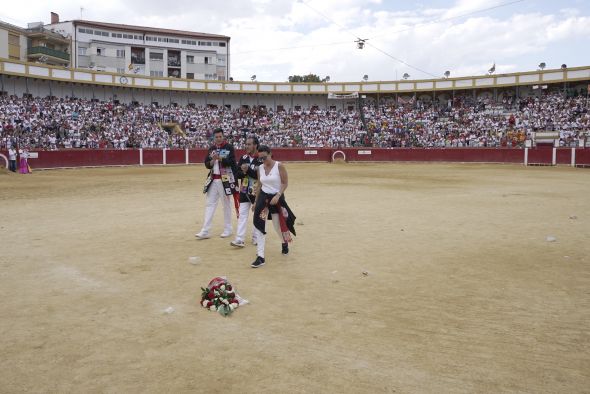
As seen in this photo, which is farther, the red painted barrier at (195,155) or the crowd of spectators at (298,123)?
the red painted barrier at (195,155)

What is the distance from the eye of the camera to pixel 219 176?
778cm

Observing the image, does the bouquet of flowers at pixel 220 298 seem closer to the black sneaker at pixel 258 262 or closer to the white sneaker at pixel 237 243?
the black sneaker at pixel 258 262

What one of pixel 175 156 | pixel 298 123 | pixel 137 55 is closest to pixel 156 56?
pixel 137 55

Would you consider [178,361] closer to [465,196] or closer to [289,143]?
[465,196]

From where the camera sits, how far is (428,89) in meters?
44.4

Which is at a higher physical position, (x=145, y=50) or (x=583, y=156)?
(x=145, y=50)

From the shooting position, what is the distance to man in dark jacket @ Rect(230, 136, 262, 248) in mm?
7068

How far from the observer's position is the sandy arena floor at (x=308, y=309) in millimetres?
3240

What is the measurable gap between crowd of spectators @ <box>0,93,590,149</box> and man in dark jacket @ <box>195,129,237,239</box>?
25.9 meters

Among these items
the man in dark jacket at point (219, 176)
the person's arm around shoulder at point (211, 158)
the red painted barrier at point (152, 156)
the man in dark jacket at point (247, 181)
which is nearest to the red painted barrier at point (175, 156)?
the red painted barrier at point (152, 156)

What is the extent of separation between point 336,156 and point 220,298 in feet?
109

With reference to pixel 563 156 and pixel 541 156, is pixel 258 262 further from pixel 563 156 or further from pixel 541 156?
pixel 541 156

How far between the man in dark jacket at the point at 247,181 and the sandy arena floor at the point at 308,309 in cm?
31

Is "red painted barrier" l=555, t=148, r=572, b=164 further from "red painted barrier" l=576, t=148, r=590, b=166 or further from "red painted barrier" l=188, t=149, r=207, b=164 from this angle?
"red painted barrier" l=188, t=149, r=207, b=164
